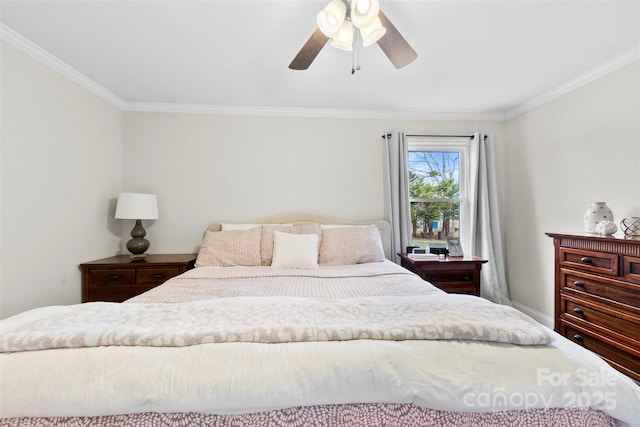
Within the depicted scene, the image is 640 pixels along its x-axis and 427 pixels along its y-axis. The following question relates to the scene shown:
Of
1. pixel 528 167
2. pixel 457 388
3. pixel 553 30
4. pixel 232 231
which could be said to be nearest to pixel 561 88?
pixel 528 167

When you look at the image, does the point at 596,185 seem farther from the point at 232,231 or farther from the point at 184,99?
the point at 184,99

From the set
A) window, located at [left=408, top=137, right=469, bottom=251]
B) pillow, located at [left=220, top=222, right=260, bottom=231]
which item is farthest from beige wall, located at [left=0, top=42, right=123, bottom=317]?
window, located at [left=408, top=137, right=469, bottom=251]

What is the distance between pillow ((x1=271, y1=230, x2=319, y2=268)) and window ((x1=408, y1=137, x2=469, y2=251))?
4.99ft

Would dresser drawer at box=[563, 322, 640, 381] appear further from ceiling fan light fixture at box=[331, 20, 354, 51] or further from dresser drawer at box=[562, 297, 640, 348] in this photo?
ceiling fan light fixture at box=[331, 20, 354, 51]

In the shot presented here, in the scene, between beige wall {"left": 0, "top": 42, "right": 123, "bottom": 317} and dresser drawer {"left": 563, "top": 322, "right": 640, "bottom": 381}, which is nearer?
dresser drawer {"left": 563, "top": 322, "right": 640, "bottom": 381}

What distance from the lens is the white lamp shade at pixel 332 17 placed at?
55.8 inches

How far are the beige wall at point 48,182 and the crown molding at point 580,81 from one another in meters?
4.40

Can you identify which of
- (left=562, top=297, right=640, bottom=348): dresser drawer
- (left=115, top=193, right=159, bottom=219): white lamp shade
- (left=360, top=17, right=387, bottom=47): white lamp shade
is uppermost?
(left=360, top=17, right=387, bottom=47): white lamp shade

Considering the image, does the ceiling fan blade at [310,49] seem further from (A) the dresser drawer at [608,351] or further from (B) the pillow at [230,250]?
(A) the dresser drawer at [608,351]

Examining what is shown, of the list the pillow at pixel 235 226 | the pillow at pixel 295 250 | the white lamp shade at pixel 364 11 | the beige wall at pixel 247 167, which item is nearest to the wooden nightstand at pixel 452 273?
the beige wall at pixel 247 167

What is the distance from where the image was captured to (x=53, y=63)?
2.26 m

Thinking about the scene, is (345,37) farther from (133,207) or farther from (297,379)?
(133,207)

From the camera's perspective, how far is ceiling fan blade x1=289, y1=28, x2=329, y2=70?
1603 millimetres

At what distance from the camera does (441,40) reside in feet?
6.54
